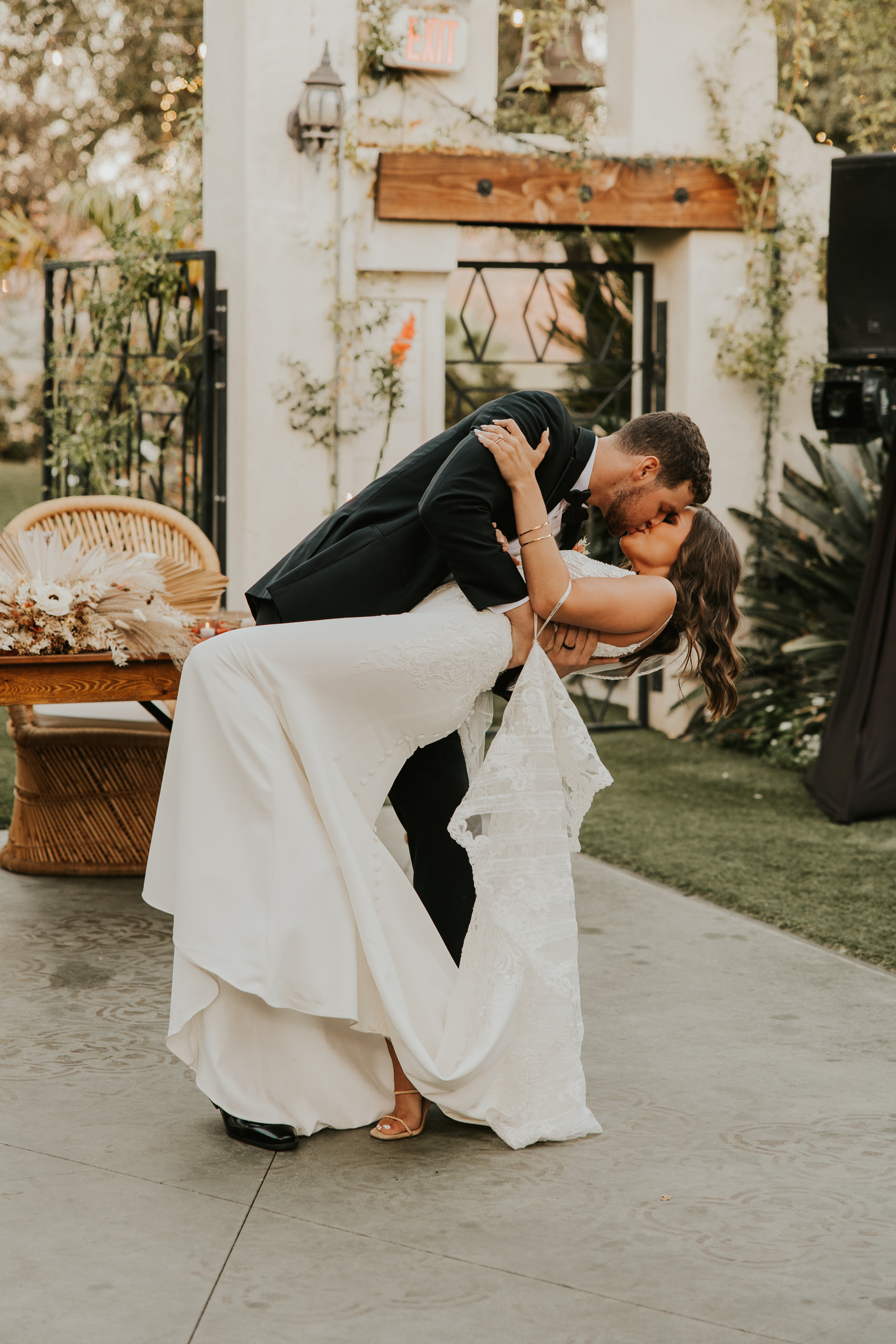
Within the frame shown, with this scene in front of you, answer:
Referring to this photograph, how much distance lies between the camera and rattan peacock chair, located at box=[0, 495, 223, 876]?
4562 mm

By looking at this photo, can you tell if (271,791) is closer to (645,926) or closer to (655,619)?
(655,619)

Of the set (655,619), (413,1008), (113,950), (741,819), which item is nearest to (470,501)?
(655,619)

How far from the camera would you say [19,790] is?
4723 mm

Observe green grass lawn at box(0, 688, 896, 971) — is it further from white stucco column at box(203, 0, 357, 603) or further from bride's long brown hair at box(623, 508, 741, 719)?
white stucco column at box(203, 0, 357, 603)

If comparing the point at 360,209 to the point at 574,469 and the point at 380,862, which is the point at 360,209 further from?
the point at 380,862

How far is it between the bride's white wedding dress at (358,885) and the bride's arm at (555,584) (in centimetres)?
12

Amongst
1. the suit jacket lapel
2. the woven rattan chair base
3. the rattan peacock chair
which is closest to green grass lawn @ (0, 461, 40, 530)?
the rattan peacock chair

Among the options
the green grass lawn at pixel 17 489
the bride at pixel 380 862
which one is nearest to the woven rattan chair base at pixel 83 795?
the bride at pixel 380 862

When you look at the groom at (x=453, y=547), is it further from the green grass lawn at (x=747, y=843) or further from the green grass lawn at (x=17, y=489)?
the green grass lawn at (x=17, y=489)

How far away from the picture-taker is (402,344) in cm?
716

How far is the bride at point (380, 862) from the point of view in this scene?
265 centimetres

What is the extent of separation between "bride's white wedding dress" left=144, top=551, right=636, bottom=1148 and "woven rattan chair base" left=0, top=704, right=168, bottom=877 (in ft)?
6.15

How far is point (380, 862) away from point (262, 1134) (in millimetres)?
585

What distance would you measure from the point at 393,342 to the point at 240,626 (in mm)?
3607
